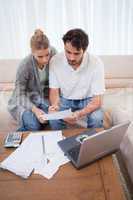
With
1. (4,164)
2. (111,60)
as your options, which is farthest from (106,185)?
(111,60)

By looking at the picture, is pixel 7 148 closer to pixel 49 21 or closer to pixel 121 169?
pixel 121 169

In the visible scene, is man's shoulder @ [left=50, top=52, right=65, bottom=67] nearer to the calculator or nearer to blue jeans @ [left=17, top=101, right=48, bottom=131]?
blue jeans @ [left=17, top=101, right=48, bottom=131]

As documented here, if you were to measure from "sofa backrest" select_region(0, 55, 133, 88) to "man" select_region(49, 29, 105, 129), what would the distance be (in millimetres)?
505

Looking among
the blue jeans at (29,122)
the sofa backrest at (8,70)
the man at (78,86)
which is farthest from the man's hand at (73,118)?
the sofa backrest at (8,70)

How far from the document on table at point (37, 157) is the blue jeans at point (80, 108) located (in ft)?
1.37

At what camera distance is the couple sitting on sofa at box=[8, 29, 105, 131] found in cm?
176

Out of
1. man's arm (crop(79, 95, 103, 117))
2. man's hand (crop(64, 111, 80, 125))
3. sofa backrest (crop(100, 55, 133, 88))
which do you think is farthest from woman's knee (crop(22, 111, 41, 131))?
sofa backrest (crop(100, 55, 133, 88))

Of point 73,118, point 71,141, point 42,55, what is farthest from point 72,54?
point 71,141

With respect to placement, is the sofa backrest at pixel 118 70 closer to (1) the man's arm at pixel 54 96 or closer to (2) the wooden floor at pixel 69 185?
(1) the man's arm at pixel 54 96

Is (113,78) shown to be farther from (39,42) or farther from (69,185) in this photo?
(69,185)

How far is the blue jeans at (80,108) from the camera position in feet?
5.90

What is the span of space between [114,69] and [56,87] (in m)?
0.69

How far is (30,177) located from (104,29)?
170 centimetres

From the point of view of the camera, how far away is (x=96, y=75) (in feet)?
5.78
